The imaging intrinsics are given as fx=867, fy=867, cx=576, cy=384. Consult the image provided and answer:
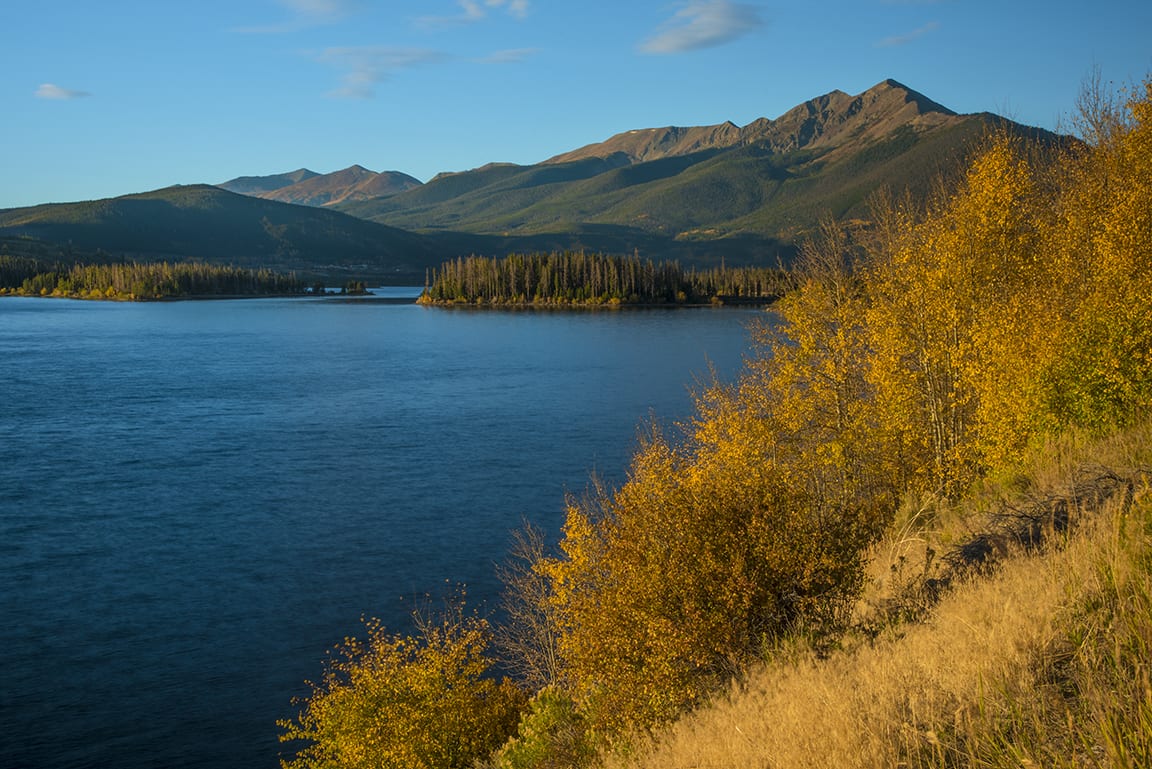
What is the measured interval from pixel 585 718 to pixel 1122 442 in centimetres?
1354

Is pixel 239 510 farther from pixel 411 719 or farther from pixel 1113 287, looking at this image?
pixel 1113 287

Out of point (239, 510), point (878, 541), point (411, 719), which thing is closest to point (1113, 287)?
point (878, 541)

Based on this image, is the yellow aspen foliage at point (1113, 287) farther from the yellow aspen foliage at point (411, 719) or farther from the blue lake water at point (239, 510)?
the blue lake water at point (239, 510)

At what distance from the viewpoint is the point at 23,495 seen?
4325cm

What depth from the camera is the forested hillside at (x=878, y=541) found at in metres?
8.73

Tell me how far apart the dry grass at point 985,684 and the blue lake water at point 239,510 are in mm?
17110

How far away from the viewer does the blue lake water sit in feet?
84.2

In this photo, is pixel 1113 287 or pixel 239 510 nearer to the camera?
pixel 1113 287

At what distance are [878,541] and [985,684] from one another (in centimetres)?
1178

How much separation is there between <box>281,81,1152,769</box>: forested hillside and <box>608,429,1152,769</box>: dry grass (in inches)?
1.9

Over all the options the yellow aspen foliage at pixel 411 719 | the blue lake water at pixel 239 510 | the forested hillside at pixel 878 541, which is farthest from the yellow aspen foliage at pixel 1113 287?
the blue lake water at pixel 239 510

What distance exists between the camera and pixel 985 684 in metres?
8.77

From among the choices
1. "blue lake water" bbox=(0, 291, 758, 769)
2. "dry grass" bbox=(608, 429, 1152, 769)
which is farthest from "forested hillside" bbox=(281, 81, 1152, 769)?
"blue lake water" bbox=(0, 291, 758, 769)

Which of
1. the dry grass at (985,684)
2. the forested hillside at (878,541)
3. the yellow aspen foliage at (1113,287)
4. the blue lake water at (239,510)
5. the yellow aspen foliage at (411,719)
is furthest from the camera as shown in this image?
the blue lake water at (239,510)
